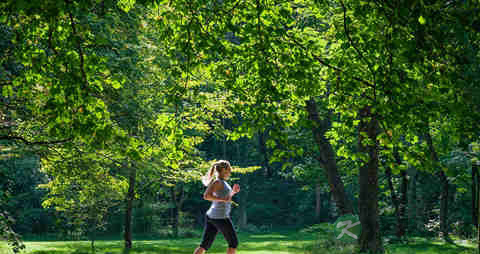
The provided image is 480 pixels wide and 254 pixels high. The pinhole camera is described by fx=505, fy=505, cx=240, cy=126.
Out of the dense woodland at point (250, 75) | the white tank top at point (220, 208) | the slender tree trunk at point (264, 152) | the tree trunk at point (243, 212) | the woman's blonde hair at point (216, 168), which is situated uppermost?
the slender tree trunk at point (264, 152)

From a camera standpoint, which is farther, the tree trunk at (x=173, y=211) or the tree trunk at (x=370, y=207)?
the tree trunk at (x=173, y=211)

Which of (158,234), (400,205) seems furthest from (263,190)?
(400,205)

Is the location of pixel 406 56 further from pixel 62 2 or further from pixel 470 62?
pixel 62 2

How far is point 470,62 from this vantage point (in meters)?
6.91

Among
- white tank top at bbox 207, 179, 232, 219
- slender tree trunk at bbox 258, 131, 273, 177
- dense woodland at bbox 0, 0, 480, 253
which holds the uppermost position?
slender tree trunk at bbox 258, 131, 273, 177

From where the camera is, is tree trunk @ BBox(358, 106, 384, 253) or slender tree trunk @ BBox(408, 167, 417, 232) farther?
slender tree trunk @ BBox(408, 167, 417, 232)

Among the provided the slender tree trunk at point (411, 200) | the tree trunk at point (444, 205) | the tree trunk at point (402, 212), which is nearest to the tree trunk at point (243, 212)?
the slender tree trunk at point (411, 200)

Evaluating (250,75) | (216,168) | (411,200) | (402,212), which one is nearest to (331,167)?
(216,168)

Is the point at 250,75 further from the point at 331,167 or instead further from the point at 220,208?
the point at 331,167

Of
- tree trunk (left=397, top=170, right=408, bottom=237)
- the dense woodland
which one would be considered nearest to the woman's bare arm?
the dense woodland

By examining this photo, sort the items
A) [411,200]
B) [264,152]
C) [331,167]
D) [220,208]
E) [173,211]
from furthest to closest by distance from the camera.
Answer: [264,152] < [173,211] < [411,200] < [331,167] < [220,208]

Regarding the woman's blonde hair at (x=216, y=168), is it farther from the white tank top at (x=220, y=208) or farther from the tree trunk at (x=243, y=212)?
the tree trunk at (x=243, y=212)

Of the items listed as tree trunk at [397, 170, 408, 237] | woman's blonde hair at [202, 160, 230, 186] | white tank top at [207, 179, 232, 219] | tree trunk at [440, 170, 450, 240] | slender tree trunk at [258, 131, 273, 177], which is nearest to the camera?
white tank top at [207, 179, 232, 219]

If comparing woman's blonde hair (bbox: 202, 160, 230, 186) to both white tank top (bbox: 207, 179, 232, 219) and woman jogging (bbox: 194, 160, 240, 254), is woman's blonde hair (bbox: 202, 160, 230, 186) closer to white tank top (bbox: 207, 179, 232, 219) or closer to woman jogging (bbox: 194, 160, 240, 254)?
woman jogging (bbox: 194, 160, 240, 254)
